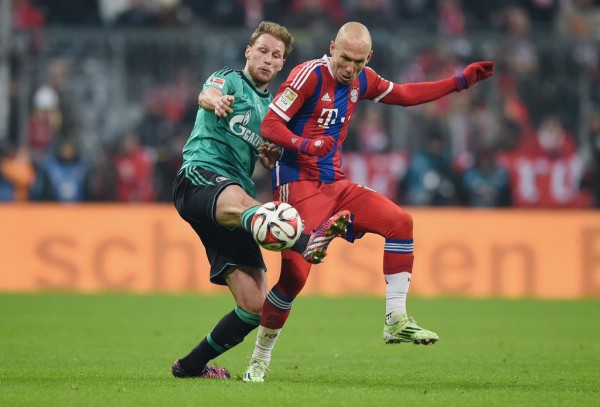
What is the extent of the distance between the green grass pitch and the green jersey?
1584 millimetres

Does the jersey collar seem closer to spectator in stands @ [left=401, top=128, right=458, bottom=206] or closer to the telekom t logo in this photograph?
the telekom t logo

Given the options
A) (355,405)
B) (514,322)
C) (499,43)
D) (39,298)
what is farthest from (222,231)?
(499,43)

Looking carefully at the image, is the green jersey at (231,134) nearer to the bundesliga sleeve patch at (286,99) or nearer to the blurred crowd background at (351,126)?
the bundesliga sleeve patch at (286,99)

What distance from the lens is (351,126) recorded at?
1888 centimetres

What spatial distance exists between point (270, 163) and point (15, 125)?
11.4 m

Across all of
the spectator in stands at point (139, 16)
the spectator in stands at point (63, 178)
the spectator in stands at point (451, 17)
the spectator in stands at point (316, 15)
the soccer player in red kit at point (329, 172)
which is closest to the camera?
the soccer player in red kit at point (329, 172)

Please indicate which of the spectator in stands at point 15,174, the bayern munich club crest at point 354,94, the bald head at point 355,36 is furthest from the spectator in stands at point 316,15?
the bald head at point 355,36

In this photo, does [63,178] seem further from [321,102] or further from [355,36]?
[355,36]

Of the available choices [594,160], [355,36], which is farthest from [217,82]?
[594,160]

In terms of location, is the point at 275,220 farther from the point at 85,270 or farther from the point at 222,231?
the point at 85,270

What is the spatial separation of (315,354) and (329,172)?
2.67 meters

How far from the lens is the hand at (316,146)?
7.80 m

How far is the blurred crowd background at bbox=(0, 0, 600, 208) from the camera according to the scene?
18.4 m

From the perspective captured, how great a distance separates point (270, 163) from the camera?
27.4ft
